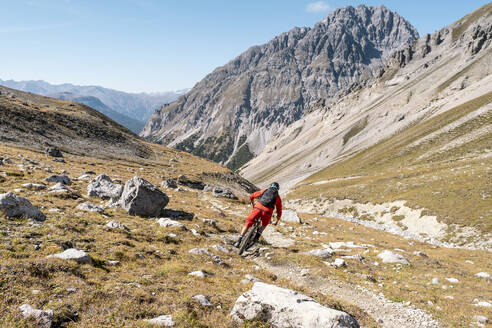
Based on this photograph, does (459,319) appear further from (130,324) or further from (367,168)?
(367,168)

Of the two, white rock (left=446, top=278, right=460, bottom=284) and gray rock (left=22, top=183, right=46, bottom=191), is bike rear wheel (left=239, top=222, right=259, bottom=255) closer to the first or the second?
white rock (left=446, top=278, right=460, bottom=284)

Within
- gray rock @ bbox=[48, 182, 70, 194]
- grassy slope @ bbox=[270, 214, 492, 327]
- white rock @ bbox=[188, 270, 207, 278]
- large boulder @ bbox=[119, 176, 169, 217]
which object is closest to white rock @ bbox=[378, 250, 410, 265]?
grassy slope @ bbox=[270, 214, 492, 327]

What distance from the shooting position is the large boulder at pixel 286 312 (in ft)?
24.5

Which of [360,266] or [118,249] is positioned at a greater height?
[118,249]

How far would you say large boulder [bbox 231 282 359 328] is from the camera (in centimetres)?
745

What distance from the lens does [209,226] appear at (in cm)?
2158

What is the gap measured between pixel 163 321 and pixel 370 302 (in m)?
9.53

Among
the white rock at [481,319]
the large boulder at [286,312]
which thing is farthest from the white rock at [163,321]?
the white rock at [481,319]

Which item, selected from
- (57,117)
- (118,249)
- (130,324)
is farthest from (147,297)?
(57,117)

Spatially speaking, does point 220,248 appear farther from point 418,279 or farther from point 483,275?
point 483,275

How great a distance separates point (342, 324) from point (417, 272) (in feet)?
39.4

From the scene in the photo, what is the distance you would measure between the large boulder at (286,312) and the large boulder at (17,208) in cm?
1124

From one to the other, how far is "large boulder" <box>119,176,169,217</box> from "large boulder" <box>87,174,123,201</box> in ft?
5.80

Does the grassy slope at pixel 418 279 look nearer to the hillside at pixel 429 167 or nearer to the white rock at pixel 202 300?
the white rock at pixel 202 300
